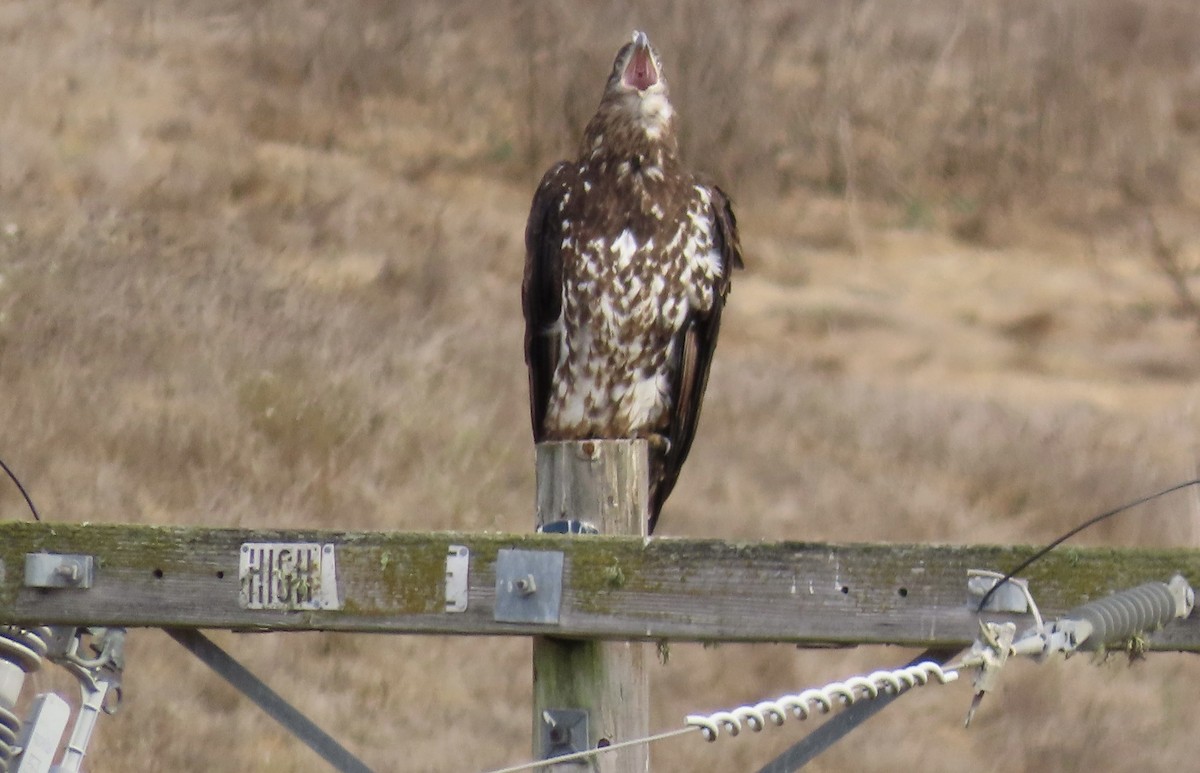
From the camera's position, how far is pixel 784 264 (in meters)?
14.3

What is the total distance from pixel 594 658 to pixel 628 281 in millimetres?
2449

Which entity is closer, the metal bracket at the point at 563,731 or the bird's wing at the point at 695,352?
the metal bracket at the point at 563,731

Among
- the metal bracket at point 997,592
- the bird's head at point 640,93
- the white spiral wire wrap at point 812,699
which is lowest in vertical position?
the white spiral wire wrap at point 812,699

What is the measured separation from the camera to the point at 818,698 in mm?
2277

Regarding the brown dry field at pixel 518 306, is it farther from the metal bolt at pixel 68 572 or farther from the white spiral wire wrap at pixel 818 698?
the white spiral wire wrap at pixel 818 698

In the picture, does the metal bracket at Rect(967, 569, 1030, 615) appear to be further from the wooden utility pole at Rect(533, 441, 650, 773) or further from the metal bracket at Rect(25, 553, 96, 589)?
the metal bracket at Rect(25, 553, 96, 589)

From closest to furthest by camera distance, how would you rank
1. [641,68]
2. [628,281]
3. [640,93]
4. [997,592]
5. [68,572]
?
[997,592] → [68,572] → [628,281] → [640,93] → [641,68]

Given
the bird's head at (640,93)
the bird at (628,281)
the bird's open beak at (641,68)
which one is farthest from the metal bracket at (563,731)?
the bird's open beak at (641,68)

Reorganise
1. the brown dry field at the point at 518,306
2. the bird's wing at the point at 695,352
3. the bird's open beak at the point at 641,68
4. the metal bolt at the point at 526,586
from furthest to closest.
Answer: the brown dry field at the point at 518,306 → the bird's open beak at the point at 641,68 → the bird's wing at the point at 695,352 → the metal bolt at the point at 526,586

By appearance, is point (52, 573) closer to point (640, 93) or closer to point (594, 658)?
point (594, 658)

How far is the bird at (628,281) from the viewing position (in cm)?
518

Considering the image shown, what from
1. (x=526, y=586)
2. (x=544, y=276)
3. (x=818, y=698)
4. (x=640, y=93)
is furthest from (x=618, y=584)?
(x=640, y=93)

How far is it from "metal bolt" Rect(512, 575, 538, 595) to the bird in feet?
8.41

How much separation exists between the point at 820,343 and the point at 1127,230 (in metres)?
3.89
